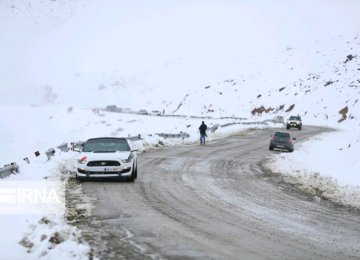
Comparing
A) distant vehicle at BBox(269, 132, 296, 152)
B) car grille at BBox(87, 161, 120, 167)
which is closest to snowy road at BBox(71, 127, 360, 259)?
car grille at BBox(87, 161, 120, 167)

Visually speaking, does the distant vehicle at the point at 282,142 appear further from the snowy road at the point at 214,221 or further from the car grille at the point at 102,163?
the car grille at the point at 102,163

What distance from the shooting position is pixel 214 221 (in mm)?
10609

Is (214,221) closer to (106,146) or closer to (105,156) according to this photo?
(105,156)

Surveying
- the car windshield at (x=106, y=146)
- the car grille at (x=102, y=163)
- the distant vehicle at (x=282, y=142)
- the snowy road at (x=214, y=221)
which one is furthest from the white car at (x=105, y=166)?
the distant vehicle at (x=282, y=142)

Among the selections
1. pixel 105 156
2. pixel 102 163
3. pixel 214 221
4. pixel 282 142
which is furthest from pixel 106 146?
pixel 282 142

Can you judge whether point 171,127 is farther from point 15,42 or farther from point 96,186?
point 15,42

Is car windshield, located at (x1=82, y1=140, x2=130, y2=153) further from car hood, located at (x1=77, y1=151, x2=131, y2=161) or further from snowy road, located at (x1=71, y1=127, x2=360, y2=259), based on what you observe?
snowy road, located at (x1=71, y1=127, x2=360, y2=259)

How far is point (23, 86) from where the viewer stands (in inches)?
4550

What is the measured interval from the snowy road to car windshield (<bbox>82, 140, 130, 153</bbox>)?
1.22 meters

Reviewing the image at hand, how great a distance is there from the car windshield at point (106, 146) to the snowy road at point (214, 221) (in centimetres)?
122

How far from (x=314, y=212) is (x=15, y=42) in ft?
449

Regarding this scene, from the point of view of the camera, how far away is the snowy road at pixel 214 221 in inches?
327

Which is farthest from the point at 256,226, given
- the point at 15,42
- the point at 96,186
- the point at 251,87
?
the point at 15,42

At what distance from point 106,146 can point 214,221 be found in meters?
7.94
